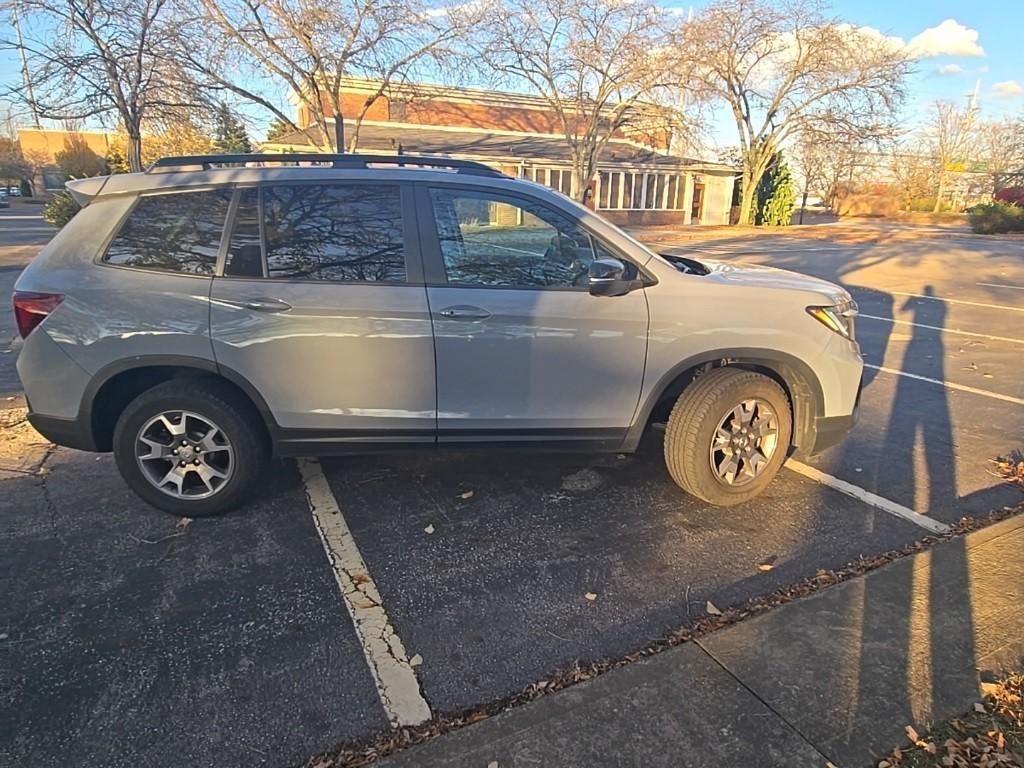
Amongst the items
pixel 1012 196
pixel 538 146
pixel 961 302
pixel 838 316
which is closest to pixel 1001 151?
pixel 1012 196

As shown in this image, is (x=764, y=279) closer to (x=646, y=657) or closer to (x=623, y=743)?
(x=646, y=657)

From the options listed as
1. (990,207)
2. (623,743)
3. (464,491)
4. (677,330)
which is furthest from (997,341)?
(990,207)

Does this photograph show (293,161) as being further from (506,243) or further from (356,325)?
(506,243)

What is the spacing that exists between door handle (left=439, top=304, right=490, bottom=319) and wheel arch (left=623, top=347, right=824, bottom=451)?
1036 millimetres

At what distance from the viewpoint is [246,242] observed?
→ 10.9 feet

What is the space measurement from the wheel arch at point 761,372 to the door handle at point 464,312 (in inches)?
40.8

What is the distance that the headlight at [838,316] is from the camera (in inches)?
144

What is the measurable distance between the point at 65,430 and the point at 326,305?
1583 millimetres

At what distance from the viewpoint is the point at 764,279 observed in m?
3.75

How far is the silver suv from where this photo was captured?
3.27 metres

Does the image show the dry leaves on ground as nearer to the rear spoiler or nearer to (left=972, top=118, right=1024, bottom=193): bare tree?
the rear spoiler

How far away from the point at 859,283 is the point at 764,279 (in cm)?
1281

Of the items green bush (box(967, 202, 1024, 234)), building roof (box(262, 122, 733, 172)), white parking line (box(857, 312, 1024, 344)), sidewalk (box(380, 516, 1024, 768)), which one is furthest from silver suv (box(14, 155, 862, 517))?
green bush (box(967, 202, 1024, 234))

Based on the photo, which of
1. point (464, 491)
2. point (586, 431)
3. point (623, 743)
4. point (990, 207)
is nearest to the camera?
point (623, 743)
